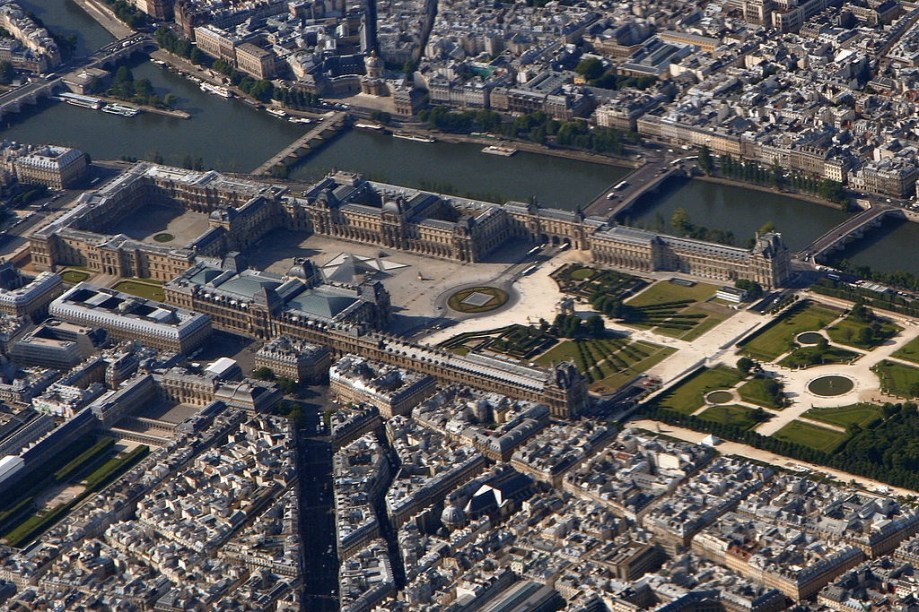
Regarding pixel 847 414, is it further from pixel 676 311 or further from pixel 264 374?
pixel 264 374

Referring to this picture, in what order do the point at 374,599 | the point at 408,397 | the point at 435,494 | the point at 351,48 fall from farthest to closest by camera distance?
1. the point at 351,48
2. the point at 408,397
3. the point at 435,494
4. the point at 374,599

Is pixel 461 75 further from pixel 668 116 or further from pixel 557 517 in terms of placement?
pixel 557 517

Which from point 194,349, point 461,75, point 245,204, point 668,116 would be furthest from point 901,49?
point 194,349

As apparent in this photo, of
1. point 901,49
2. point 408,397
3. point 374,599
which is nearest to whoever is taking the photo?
point 374,599

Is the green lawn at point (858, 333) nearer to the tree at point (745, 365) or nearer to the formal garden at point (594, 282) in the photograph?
the tree at point (745, 365)

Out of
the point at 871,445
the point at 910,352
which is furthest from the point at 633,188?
the point at 871,445

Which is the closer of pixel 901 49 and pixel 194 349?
pixel 194 349
